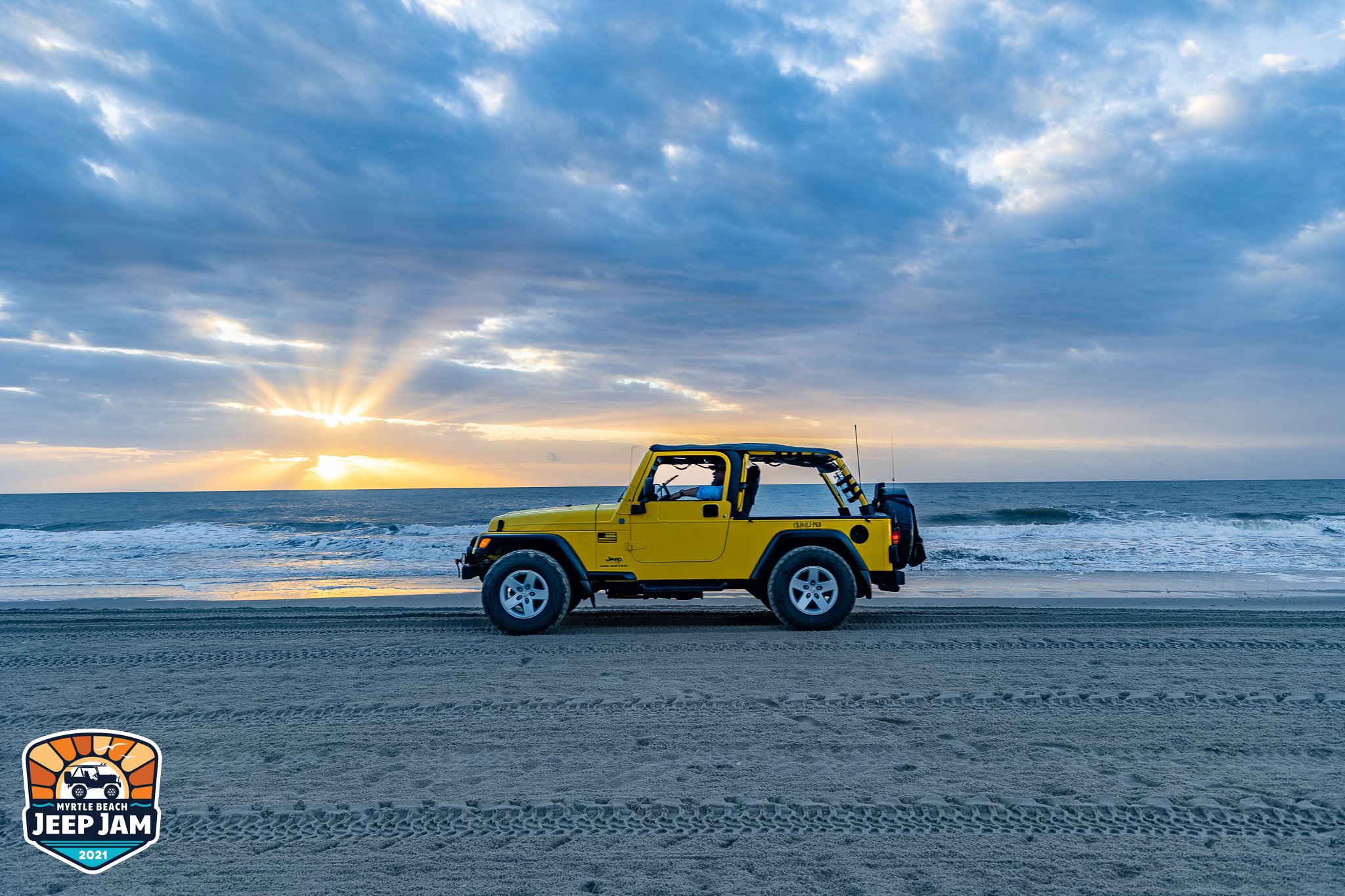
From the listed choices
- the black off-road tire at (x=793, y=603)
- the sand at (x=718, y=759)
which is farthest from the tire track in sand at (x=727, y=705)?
the black off-road tire at (x=793, y=603)

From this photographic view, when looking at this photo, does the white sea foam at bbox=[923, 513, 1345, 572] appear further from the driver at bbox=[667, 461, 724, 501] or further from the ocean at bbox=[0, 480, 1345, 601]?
the driver at bbox=[667, 461, 724, 501]

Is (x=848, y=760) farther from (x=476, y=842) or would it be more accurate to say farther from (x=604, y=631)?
(x=604, y=631)

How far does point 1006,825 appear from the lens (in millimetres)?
3566

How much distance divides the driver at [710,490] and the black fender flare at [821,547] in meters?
0.80

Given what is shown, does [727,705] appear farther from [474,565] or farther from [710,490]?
[474,565]

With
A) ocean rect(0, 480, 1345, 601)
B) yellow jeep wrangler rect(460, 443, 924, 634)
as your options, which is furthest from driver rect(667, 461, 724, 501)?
ocean rect(0, 480, 1345, 601)

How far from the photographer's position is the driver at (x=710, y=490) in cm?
843

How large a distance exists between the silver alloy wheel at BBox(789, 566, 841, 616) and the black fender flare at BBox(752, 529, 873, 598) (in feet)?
0.88

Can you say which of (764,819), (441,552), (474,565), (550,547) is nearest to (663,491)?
(550,547)

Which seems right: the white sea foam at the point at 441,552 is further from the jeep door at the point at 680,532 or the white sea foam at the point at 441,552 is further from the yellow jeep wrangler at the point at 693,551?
the jeep door at the point at 680,532

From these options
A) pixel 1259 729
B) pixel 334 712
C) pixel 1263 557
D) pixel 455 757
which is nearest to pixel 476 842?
pixel 455 757

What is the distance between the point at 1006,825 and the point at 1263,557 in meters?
19.2

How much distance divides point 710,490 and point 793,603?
1.53 m

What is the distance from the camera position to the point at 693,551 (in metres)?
8.37
